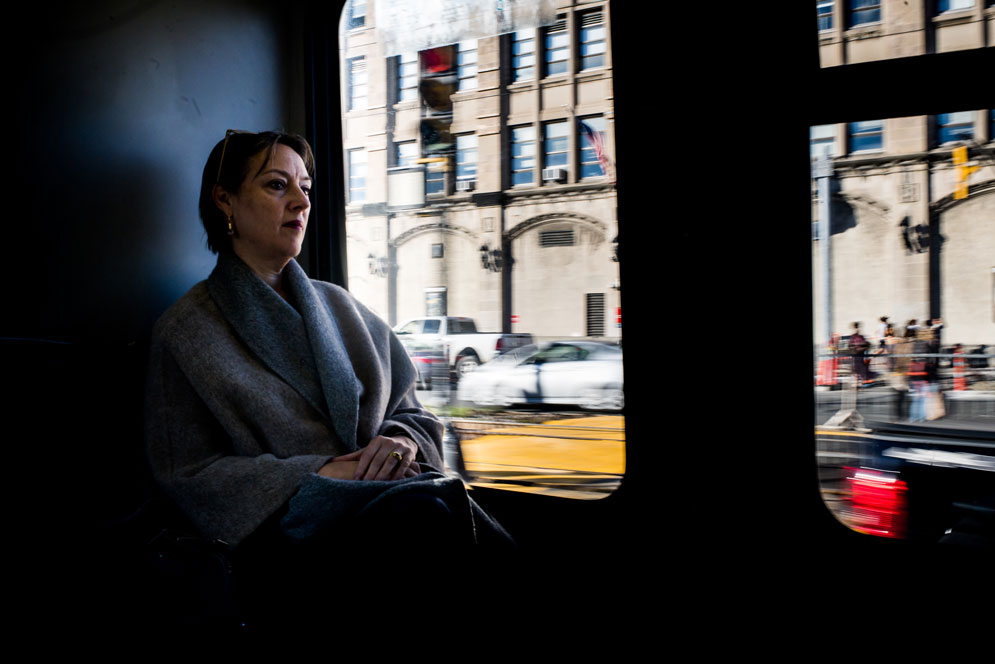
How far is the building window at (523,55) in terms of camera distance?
5.29 ft

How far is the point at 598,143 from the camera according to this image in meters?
1.50

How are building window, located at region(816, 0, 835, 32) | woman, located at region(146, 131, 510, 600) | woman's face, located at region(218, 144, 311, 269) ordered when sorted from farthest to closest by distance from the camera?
1. woman's face, located at region(218, 144, 311, 269)
2. building window, located at region(816, 0, 835, 32)
3. woman, located at region(146, 131, 510, 600)

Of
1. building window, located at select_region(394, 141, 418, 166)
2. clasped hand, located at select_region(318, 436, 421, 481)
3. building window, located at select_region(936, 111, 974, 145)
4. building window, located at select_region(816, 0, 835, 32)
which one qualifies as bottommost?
clasped hand, located at select_region(318, 436, 421, 481)

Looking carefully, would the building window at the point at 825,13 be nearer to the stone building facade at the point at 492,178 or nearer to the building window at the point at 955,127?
the building window at the point at 955,127

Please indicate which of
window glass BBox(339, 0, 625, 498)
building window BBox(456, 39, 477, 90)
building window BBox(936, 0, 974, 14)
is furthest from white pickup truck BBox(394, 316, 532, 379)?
building window BBox(936, 0, 974, 14)

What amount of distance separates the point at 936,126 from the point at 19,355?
5.56 feet

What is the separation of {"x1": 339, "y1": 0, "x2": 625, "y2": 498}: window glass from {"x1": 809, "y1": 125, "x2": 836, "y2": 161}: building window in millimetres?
404

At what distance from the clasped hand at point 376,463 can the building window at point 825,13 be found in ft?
3.86

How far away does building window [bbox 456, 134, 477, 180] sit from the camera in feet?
5.60

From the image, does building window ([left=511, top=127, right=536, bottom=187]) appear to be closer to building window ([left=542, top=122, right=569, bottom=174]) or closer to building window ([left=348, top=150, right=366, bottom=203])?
building window ([left=542, top=122, right=569, bottom=174])

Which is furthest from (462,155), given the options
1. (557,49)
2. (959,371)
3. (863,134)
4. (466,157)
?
Result: (959,371)

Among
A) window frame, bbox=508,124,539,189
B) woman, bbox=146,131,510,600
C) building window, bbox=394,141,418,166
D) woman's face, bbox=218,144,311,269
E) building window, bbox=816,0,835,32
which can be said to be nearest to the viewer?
woman, bbox=146,131,510,600

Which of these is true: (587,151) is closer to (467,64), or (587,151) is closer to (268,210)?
(467,64)

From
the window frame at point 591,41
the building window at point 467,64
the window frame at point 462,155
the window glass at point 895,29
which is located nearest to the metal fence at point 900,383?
the window glass at point 895,29
